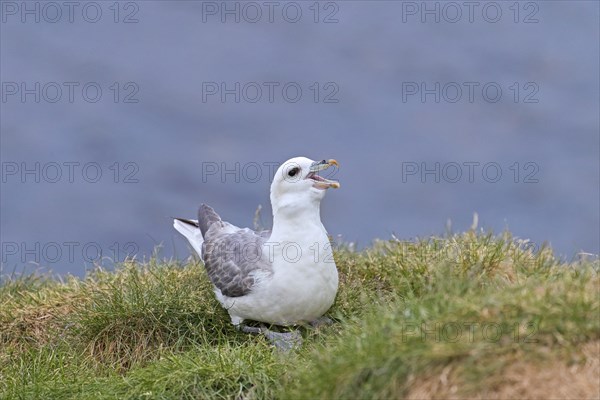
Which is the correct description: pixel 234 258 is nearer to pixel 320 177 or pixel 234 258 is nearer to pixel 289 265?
pixel 289 265

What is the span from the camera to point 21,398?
8625mm

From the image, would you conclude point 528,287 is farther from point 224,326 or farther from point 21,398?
point 21,398

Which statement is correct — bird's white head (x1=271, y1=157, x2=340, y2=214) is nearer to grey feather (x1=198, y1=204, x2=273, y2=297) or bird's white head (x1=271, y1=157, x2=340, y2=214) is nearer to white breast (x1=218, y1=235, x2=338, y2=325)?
white breast (x1=218, y1=235, x2=338, y2=325)

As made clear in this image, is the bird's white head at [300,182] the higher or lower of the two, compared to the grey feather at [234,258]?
higher

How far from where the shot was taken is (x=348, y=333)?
775 cm

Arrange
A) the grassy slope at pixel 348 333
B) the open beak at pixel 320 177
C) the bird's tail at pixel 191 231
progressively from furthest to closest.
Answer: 1. the bird's tail at pixel 191 231
2. the open beak at pixel 320 177
3. the grassy slope at pixel 348 333

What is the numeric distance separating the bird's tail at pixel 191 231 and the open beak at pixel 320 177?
1918mm

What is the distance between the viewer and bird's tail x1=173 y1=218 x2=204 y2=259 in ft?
35.0

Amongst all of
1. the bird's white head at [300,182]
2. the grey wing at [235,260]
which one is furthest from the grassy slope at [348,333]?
the bird's white head at [300,182]

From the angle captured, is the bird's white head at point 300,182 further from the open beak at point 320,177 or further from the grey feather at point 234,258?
the grey feather at point 234,258

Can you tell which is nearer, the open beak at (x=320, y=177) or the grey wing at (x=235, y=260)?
the open beak at (x=320, y=177)

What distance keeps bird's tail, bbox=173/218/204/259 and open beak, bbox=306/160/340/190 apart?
1.92 meters

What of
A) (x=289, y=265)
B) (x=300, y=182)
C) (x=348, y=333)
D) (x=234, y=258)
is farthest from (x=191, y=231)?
(x=348, y=333)

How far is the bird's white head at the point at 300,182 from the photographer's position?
9.00m
